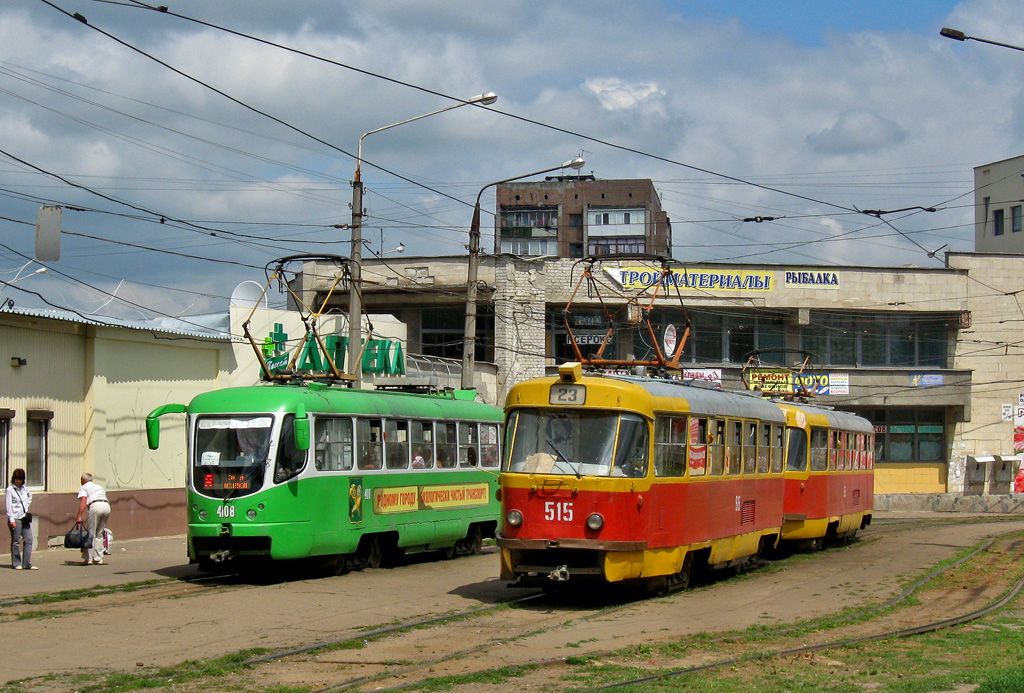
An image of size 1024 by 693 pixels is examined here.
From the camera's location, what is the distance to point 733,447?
56.1 ft

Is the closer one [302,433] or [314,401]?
[302,433]

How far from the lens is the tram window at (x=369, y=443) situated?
1803cm

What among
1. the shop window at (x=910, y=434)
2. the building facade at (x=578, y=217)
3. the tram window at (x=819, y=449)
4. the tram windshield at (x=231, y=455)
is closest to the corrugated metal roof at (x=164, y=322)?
the tram windshield at (x=231, y=455)

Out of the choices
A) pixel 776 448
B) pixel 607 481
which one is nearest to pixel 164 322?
pixel 776 448

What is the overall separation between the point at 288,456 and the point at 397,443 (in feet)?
9.80

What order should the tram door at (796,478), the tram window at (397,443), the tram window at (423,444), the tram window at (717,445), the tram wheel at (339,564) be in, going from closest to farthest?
the tram window at (717,445) < the tram wheel at (339,564) < the tram window at (397,443) < the tram window at (423,444) < the tram door at (796,478)

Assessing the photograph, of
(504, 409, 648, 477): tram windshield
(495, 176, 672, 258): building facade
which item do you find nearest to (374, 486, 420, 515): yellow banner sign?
(504, 409, 648, 477): tram windshield

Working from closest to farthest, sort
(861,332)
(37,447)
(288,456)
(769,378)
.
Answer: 1. (288,456)
2. (37,447)
3. (769,378)
4. (861,332)

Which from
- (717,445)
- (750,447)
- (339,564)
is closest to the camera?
(717,445)

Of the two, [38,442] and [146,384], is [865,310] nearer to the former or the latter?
[146,384]

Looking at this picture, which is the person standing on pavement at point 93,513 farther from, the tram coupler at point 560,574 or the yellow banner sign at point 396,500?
the tram coupler at point 560,574

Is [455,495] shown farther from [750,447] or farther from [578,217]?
[578,217]

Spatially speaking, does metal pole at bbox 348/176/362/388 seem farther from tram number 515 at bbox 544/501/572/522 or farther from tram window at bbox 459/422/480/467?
tram number 515 at bbox 544/501/572/522

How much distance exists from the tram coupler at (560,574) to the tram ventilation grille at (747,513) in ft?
15.7
